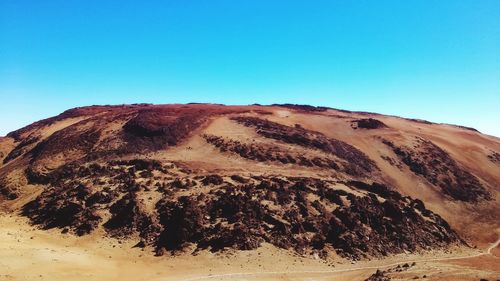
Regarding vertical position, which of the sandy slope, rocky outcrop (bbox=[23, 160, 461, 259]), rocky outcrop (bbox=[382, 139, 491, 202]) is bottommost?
the sandy slope

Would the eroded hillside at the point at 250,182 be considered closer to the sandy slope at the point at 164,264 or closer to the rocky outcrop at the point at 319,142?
the rocky outcrop at the point at 319,142

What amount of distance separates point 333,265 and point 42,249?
2489 cm

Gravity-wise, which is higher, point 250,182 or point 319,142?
point 319,142

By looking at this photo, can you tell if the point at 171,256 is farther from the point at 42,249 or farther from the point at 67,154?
the point at 67,154

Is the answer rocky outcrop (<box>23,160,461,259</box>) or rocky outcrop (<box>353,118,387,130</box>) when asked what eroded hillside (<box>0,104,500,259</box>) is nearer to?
rocky outcrop (<box>23,160,461,259</box>)

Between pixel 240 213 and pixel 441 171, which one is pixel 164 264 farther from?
pixel 441 171

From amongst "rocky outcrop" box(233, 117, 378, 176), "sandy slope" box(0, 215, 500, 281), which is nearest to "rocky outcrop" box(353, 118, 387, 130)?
"rocky outcrop" box(233, 117, 378, 176)

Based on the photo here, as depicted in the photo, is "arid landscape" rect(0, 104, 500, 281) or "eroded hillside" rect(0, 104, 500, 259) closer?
"arid landscape" rect(0, 104, 500, 281)

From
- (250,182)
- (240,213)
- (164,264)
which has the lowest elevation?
(164,264)

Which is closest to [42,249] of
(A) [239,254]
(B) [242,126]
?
(A) [239,254]

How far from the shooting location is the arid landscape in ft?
119

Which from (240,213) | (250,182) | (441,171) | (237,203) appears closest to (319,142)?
(441,171)

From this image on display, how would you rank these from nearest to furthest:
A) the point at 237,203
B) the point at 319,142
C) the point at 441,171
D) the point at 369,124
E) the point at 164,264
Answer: the point at 164,264
the point at 237,203
the point at 319,142
the point at 441,171
the point at 369,124

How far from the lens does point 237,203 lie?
44.2m
